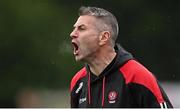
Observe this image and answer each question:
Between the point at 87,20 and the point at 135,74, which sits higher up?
the point at 87,20

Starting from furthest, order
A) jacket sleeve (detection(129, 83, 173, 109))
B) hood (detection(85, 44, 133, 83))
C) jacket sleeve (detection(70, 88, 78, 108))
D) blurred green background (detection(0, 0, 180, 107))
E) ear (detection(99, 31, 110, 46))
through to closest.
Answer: blurred green background (detection(0, 0, 180, 107)), jacket sleeve (detection(70, 88, 78, 108)), ear (detection(99, 31, 110, 46)), hood (detection(85, 44, 133, 83)), jacket sleeve (detection(129, 83, 173, 109))

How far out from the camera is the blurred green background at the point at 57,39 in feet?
19.5

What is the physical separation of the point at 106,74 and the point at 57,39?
278 cm

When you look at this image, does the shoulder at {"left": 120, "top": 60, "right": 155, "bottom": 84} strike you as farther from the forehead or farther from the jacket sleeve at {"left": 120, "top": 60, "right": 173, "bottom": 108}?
the forehead

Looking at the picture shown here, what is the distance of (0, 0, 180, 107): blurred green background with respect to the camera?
19.5 feet

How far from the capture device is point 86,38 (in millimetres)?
3414

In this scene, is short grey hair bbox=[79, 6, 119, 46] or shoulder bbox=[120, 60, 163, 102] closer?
shoulder bbox=[120, 60, 163, 102]

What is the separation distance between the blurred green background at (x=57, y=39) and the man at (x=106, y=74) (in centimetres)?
→ 239

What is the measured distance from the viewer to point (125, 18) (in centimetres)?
600

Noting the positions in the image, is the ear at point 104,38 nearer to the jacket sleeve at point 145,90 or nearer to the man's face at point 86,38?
the man's face at point 86,38

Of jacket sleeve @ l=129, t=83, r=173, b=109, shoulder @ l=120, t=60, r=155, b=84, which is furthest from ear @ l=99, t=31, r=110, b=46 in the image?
jacket sleeve @ l=129, t=83, r=173, b=109

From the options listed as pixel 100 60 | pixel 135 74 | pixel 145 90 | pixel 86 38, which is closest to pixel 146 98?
pixel 145 90

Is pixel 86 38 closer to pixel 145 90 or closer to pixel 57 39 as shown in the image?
pixel 145 90

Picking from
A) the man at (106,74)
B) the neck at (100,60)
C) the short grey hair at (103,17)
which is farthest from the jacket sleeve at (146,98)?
the short grey hair at (103,17)
